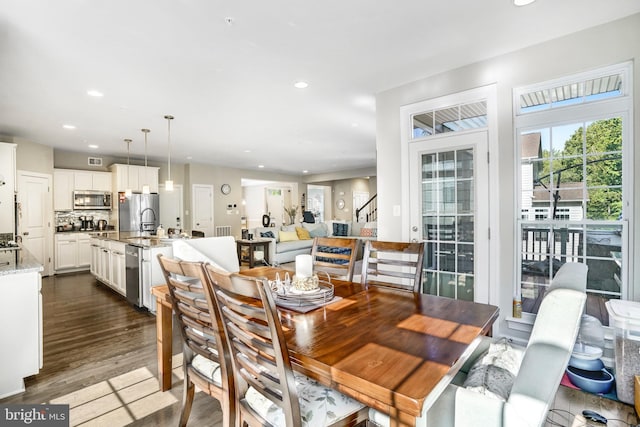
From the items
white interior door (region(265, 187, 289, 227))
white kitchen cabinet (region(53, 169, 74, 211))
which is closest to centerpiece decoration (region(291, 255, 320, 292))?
white kitchen cabinet (region(53, 169, 74, 211))

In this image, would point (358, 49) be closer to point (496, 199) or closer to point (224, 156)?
point (496, 199)

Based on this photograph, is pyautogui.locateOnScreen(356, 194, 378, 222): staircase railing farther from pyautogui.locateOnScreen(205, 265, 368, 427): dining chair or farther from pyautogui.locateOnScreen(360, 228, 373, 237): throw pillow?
pyautogui.locateOnScreen(205, 265, 368, 427): dining chair

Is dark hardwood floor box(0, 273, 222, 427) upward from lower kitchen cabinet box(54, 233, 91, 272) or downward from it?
downward

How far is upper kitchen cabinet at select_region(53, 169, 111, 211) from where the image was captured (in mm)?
6562

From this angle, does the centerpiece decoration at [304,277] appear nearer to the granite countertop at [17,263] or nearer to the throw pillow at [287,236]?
the granite countertop at [17,263]

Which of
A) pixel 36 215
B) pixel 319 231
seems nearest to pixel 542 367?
pixel 36 215

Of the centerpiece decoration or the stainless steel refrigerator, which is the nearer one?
the centerpiece decoration

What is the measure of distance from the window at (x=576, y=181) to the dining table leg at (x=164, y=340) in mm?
2924

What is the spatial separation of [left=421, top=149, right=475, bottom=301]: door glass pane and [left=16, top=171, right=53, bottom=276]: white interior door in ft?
22.3

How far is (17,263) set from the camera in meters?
2.50

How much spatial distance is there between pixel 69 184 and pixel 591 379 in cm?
882

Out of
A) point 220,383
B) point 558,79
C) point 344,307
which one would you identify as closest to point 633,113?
point 558,79

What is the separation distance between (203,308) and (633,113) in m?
3.23

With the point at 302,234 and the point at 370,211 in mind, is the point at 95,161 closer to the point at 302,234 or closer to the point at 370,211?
the point at 302,234
